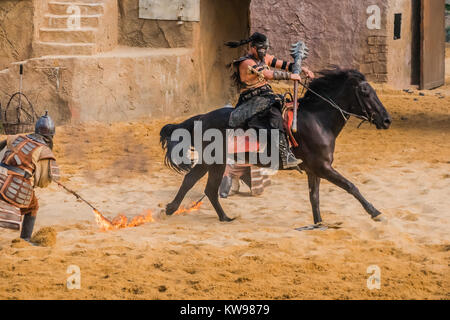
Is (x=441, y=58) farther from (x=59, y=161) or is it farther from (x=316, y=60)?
(x=59, y=161)

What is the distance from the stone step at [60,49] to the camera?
1339cm

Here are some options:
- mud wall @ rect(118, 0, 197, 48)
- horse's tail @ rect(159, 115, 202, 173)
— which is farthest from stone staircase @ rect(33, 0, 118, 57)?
horse's tail @ rect(159, 115, 202, 173)

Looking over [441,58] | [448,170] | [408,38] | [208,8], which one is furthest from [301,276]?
[441,58]

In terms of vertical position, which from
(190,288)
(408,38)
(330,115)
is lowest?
(190,288)

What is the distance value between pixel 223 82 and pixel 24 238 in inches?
350

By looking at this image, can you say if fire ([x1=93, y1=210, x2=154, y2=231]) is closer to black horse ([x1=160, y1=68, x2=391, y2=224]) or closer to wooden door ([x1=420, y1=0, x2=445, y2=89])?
black horse ([x1=160, y1=68, x2=391, y2=224])

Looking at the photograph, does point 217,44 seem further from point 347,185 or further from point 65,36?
point 347,185

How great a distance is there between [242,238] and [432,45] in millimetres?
12153

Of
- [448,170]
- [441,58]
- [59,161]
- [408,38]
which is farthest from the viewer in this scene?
[441,58]

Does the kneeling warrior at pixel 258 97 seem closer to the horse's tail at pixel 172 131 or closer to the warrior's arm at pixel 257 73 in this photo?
the warrior's arm at pixel 257 73

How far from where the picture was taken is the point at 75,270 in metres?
6.62

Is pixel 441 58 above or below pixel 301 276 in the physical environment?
above

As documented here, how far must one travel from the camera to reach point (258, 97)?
326 inches

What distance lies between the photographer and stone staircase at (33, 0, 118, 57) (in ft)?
44.0
